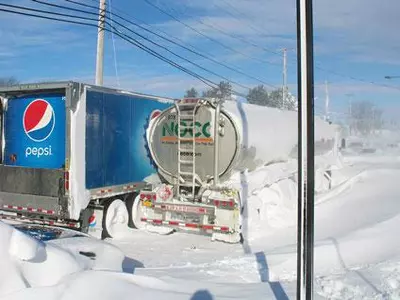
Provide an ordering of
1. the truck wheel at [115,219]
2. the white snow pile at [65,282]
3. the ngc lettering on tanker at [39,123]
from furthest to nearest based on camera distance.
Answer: the truck wheel at [115,219] → the ngc lettering on tanker at [39,123] → the white snow pile at [65,282]

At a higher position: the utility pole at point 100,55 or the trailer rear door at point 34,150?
the utility pole at point 100,55

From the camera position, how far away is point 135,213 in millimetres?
10250

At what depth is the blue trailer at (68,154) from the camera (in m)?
8.52

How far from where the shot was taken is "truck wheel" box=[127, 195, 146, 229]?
33.3 feet

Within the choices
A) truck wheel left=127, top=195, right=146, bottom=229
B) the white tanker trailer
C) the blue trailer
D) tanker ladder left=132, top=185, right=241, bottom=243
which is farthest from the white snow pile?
truck wheel left=127, top=195, right=146, bottom=229

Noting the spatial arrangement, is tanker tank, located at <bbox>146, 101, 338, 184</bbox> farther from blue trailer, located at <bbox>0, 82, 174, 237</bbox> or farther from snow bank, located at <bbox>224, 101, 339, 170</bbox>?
blue trailer, located at <bbox>0, 82, 174, 237</bbox>

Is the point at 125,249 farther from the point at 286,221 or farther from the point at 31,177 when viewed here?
the point at 286,221

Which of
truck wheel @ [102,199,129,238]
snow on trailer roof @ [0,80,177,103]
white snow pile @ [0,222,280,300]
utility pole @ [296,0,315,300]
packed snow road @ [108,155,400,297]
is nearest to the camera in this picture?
utility pole @ [296,0,315,300]

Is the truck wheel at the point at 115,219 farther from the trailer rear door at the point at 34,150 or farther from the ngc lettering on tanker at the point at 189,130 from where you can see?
the ngc lettering on tanker at the point at 189,130

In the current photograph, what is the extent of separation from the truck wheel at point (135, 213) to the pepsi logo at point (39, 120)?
2.37m

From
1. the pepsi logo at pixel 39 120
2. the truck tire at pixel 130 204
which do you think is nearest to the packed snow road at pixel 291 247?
the truck tire at pixel 130 204

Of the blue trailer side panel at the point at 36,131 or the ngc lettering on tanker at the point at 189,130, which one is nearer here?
the blue trailer side panel at the point at 36,131

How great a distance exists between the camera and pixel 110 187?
9.41 meters

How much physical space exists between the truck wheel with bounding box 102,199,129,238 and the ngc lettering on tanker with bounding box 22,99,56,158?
166 cm
